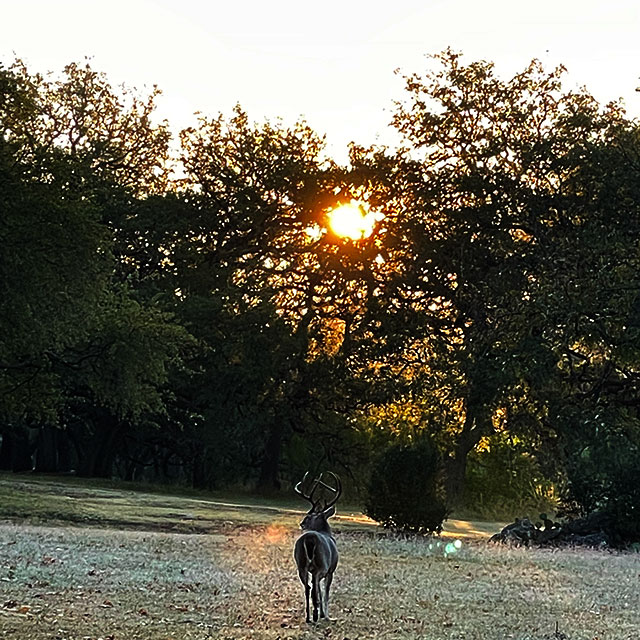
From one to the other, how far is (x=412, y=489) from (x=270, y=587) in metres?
11.9

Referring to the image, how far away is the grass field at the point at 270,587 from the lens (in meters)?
10.1

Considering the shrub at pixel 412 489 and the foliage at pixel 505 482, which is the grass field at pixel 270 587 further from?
the foliage at pixel 505 482

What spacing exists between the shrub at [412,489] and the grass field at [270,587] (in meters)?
1.04

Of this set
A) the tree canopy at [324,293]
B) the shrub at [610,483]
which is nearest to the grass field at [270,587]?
the shrub at [610,483]

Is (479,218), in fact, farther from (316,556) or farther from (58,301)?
(316,556)

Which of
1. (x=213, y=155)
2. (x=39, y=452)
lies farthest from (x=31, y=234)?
(x=39, y=452)

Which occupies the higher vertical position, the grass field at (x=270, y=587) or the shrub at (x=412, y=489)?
the shrub at (x=412, y=489)

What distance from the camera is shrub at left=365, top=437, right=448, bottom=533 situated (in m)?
24.5

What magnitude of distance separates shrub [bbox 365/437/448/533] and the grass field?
3.43 ft

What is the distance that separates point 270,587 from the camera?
42.9ft

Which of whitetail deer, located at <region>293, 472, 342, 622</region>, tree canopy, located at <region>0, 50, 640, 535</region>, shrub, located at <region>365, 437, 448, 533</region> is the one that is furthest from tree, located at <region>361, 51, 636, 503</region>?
whitetail deer, located at <region>293, 472, 342, 622</region>

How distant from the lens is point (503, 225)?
34594 mm

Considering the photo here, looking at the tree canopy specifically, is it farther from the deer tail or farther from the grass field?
the deer tail

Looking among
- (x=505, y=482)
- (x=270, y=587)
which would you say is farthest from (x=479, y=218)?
(x=270, y=587)
